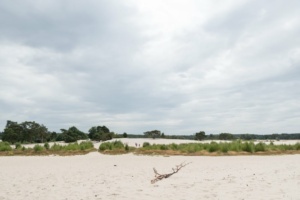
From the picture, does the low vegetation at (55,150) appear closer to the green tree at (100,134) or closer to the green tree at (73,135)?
the green tree at (100,134)

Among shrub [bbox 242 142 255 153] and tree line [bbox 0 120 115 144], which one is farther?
tree line [bbox 0 120 115 144]

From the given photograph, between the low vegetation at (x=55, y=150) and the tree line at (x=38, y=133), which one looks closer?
the low vegetation at (x=55, y=150)

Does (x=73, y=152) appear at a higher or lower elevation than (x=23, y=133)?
lower

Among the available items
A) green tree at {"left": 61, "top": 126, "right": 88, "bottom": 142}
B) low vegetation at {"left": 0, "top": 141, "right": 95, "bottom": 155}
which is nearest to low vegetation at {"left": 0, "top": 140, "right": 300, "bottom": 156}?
low vegetation at {"left": 0, "top": 141, "right": 95, "bottom": 155}

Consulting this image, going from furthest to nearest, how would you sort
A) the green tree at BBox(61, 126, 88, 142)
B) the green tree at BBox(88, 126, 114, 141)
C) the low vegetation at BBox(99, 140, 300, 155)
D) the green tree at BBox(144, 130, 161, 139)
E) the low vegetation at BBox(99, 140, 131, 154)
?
the green tree at BBox(144, 130, 161, 139)
the green tree at BBox(61, 126, 88, 142)
the green tree at BBox(88, 126, 114, 141)
the low vegetation at BBox(99, 140, 131, 154)
the low vegetation at BBox(99, 140, 300, 155)

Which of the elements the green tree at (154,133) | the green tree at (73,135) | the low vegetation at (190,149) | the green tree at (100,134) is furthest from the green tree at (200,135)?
the low vegetation at (190,149)

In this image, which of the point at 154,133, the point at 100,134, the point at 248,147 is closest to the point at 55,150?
the point at 248,147

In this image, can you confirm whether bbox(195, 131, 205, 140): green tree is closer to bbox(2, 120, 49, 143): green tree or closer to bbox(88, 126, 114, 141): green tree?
bbox(88, 126, 114, 141): green tree

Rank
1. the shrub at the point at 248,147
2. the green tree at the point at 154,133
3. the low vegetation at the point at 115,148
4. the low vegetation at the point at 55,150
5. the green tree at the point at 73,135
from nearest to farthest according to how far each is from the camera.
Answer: the shrub at the point at 248,147
the low vegetation at the point at 115,148
the low vegetation at the point at 55,150
the green tree at the point at 73,135
the green tree at the point at 154,133

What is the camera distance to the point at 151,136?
82.6m
